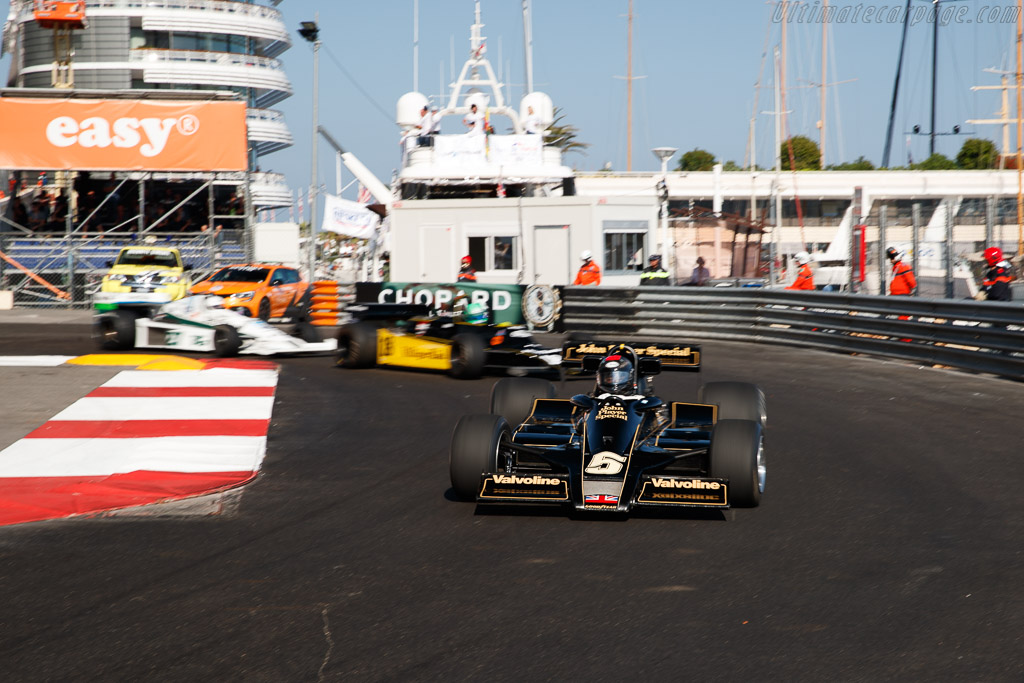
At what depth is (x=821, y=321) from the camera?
57.3 ft

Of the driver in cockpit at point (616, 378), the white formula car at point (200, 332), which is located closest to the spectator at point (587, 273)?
the white formula car at point (200, 332)

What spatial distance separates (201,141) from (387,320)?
20.1 metres

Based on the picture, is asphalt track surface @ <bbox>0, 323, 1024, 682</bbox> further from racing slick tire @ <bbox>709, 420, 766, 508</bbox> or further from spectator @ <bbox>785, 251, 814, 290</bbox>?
spectator @ <bbox>785, 251, 814, 290</bbox>

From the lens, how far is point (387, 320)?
1513cm

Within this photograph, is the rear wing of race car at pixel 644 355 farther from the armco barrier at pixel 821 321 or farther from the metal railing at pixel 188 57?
the metal railing at pixel 188 57

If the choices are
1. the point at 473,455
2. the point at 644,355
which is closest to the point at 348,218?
the point at 644,355

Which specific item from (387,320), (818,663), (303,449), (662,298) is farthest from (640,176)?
(818,663)

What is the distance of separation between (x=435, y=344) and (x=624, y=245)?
12.0 meters

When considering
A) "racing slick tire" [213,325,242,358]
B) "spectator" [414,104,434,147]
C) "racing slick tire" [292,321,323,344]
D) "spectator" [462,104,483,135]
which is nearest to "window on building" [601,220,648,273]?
"spectator" [462,104,483,135]

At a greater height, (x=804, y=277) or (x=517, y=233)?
(x=517, y=233)

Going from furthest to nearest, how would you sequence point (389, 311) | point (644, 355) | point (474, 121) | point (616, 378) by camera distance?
point (474, 121) → point (389, 311) → point (644, 355) → point (616, 378)

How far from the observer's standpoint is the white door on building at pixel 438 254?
26.0m

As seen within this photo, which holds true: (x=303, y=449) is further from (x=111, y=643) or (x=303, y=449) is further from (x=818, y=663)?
(x=818, y=663)

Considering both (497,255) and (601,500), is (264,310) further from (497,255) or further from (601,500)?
(601,500)
